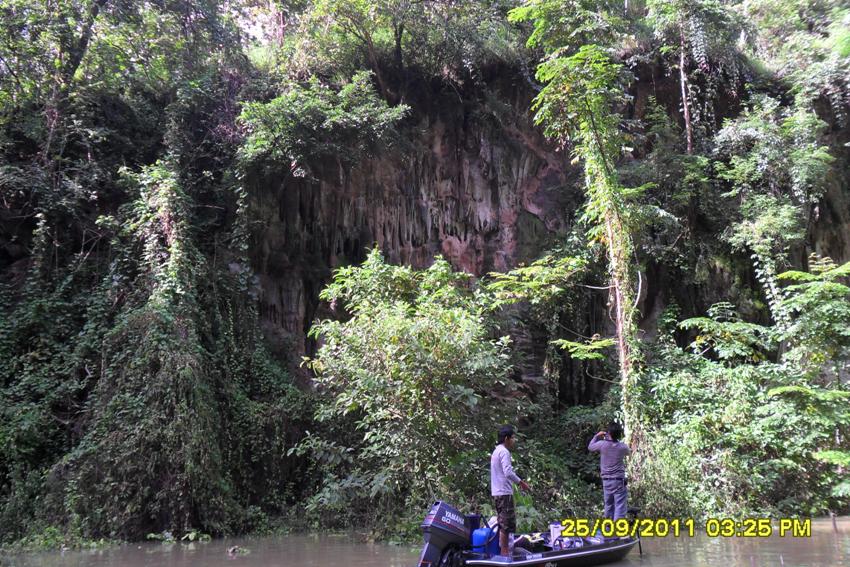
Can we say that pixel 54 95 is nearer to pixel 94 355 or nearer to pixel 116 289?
pixel 116 289

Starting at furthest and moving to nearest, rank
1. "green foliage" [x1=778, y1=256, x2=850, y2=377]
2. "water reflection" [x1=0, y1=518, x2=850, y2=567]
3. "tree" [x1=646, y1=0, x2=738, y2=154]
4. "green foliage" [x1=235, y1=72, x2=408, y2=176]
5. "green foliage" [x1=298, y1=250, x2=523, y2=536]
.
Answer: "tree" [x1=646, y1=0, x2=738, y2=154]
"green foliage" [x1=235, y1=72, x2=408, y2=176]
"green foliage" [x1=778, y1=256, x2=850, y2=377]
"green foliage" [x1=298, y1=250, x2=523, y2=536]
"water reflection" [x1=0, y1=518, x2=850, y2=567]

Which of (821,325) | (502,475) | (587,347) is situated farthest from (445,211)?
(502,475)

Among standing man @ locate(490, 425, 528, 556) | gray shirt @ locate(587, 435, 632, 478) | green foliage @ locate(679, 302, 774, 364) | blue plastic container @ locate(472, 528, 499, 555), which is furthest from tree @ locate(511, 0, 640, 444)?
blue plastic container @ locate(472, 528, 499, 555)

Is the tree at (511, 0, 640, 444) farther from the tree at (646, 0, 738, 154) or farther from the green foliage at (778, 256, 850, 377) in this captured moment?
the tree at (646, 0, 738, 154)

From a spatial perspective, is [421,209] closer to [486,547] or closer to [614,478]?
[614,478]

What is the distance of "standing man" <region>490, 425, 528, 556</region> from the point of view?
221 inches

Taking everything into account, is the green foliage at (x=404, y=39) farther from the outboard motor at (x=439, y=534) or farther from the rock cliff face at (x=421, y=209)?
the outboard motor at (x=439, y=534)

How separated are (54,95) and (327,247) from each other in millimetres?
6397

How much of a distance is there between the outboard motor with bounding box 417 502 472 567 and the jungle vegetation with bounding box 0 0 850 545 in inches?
94.4

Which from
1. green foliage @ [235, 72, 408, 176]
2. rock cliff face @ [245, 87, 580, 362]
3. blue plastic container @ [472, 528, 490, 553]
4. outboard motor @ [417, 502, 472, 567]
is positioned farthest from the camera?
rock cliff face @ [245, 87, 580, 362]

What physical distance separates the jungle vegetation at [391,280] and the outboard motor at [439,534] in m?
2.40

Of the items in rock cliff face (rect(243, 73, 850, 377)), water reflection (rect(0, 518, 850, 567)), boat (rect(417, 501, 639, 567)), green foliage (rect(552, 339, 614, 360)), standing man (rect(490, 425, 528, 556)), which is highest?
rock cliff face (rect(243, 73, 850, 377))

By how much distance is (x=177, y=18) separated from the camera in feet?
44.4

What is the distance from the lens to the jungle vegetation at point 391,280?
8445 mm
